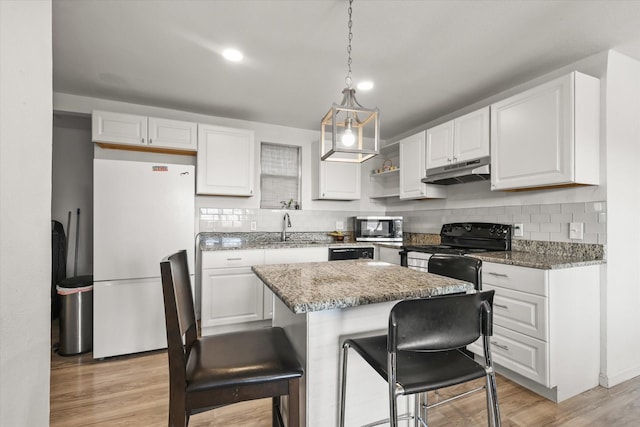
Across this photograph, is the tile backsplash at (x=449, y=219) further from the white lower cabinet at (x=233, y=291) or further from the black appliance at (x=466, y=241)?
the white lower cabinet at (x=233, y=291)

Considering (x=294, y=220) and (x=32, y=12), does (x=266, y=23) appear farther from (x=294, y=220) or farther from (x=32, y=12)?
(x=294, y=220)

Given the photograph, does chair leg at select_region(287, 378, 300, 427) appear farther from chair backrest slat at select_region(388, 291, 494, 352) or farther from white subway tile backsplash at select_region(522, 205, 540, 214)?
white subway tile backsplash at select_region(522, 205, 540, 214)

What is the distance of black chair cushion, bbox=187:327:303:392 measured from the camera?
106 cm

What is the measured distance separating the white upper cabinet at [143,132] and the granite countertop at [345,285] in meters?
2.19

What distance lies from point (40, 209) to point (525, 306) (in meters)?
2.72

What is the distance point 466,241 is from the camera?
3.19m

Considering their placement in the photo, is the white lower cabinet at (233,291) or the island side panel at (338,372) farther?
the white lower cabinet at (233,291)

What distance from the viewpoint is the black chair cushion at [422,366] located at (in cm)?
98

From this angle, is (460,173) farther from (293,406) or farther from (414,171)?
(293,406)

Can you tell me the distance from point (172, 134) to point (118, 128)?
48 cm

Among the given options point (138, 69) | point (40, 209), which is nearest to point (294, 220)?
point (138, 69)

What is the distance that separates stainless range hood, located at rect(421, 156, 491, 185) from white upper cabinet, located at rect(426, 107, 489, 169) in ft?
0.15

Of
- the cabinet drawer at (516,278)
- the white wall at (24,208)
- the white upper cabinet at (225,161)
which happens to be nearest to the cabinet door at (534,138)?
the cabinet drawer at (516,278)

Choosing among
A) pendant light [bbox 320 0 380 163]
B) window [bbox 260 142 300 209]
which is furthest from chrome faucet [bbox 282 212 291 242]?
pendant light [bbox 320 0 380 163]
